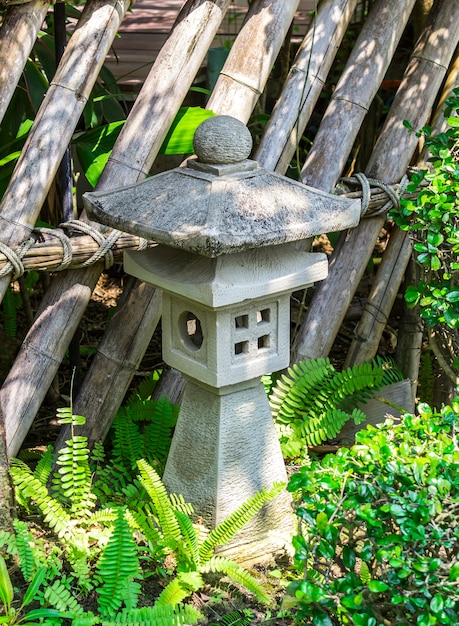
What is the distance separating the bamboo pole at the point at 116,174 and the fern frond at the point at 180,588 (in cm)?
91

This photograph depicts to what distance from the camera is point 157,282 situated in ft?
9.44

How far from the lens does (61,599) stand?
2709 mm

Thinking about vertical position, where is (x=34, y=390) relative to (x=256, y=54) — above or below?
below

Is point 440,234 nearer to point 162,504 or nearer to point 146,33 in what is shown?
point 162,504

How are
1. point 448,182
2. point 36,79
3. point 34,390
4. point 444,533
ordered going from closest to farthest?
point 444,533 → point 448,182 → point 34,390 → point 36,79

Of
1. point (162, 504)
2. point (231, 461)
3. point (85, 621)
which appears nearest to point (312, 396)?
point (231, 461)

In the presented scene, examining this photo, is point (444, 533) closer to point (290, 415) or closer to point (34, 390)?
point (290, 415)

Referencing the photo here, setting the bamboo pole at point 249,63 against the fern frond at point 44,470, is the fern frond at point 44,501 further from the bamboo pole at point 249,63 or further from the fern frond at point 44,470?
the bamboo pole at point 249,63

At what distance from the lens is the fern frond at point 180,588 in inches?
107

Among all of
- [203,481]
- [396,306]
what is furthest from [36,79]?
[396,306]

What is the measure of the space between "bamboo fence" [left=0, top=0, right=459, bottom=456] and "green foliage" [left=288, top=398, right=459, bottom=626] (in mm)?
1258

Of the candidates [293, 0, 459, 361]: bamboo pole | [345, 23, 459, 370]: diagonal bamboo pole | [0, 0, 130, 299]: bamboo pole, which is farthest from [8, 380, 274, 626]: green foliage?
[345, 23, 459, 370]: diagonal bamboo pole

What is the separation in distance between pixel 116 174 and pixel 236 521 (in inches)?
55.2

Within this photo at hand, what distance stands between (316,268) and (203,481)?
0.83 meters
